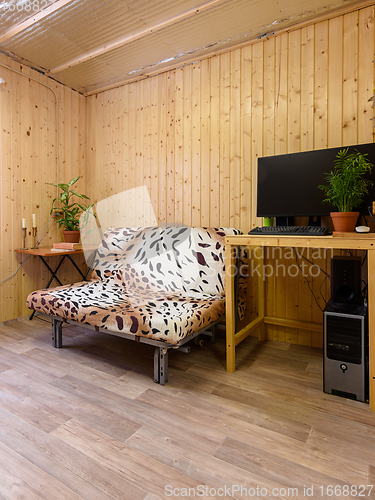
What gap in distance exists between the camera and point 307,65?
2.25 m

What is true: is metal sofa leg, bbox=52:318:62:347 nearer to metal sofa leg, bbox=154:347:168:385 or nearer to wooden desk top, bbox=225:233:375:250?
metal sofa leg, bbox=154:347:168:385

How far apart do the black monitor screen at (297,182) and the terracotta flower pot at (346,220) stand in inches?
11.5

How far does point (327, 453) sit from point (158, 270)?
1.66 metres

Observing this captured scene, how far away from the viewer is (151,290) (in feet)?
8.11

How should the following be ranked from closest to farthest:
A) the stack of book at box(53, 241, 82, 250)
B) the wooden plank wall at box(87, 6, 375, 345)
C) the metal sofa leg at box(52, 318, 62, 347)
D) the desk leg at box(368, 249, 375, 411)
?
the desk leg at box(368, 249, 375, 411) → the wooden plank wall at box(87, 6, 375, 345) → the metal sofa leg at box(52, 318, 62, 347) → the stack of book at box(53, 241, 82, 250)

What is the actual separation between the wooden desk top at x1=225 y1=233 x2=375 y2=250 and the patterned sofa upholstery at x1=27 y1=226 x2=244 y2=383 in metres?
0.53

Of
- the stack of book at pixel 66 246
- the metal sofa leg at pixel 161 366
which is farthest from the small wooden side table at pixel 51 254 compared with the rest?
the metal sofa leg at pixel 161 366

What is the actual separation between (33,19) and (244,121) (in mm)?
1883

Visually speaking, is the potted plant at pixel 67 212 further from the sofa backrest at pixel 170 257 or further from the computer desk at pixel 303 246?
the computer desk at pixel 303 246

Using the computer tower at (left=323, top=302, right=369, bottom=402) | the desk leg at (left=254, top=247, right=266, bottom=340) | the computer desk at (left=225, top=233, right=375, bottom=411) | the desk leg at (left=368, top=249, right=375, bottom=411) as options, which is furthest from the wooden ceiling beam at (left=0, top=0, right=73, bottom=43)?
the computer tower at (left=323, top=302, right=369, bottom=402)

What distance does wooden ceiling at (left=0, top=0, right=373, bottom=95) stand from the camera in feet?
7.09

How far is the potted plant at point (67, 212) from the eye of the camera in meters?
3.11

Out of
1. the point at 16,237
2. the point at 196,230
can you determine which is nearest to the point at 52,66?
the point at 16,237

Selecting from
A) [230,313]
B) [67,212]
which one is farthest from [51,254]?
[230,313]
